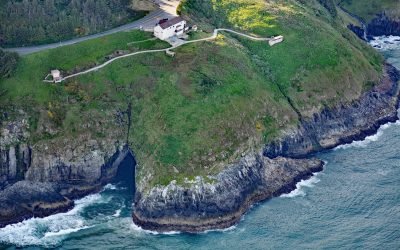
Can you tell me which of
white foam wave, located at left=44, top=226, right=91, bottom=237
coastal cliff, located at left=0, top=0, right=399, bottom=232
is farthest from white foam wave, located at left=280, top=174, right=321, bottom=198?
white foam wave, located at left=44, top=226, right=91, bottom=237

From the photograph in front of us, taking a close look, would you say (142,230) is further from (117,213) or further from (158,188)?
(158,188)

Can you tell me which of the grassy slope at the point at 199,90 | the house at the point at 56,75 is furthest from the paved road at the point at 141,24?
the house at the point at 56,75

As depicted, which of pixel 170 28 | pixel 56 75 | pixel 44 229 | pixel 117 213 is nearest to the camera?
pixel 44 229

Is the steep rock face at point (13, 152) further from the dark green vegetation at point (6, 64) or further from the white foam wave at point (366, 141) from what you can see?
the white foam wave at point (366, 141)

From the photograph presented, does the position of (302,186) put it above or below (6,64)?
below

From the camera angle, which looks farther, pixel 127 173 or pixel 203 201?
pixel 127 173

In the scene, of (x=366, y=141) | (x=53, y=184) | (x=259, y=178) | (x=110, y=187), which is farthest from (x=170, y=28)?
(x=366, y=141)

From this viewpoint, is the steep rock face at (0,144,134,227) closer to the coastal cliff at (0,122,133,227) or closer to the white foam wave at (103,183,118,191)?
the coastal cliff at (0,122,133,227)
